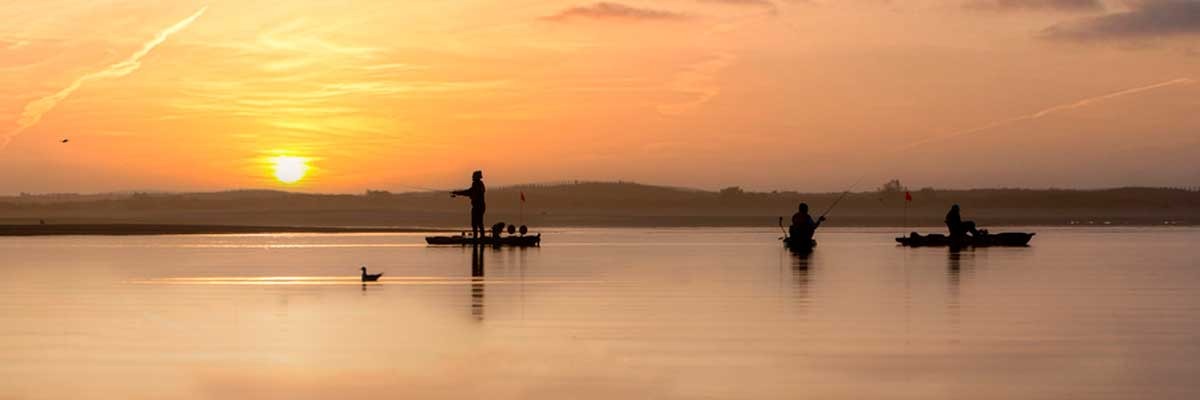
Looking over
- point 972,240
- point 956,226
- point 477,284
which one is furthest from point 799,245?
point 477,284

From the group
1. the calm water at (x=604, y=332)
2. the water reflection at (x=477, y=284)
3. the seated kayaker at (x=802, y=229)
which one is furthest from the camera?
the seated kayaker at (x=802, y=229)

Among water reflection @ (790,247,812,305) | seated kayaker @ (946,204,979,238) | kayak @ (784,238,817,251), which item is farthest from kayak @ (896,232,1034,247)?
water reflection @ (790,247,812,305)

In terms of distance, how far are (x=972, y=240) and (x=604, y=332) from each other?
93.8 ft

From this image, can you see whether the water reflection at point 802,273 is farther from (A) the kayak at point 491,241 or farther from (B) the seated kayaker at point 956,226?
(A) the kayak at point 491,241

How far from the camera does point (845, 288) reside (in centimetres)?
2272

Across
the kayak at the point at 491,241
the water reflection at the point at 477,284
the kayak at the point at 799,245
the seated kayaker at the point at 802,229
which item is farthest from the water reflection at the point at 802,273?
the kayak at the point at 491,241

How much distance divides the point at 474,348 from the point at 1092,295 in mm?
9735

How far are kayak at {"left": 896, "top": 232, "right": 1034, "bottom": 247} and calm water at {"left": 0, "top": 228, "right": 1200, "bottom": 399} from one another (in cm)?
1142

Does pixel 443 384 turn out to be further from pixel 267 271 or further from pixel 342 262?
pixel 342 262

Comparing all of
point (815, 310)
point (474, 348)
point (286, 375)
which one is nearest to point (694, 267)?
point (815, 310)

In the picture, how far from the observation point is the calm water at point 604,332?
1186 cm

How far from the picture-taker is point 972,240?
42.9 metres

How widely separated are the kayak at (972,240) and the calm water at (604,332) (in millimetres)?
11424

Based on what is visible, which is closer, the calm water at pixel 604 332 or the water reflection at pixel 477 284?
the calm water at pixel 604 332
